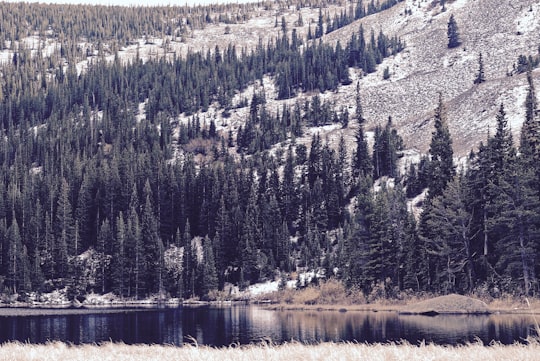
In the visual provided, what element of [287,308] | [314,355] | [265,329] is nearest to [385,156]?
[287,308]

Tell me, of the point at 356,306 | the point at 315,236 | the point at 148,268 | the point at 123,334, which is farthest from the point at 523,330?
the point at 148,268

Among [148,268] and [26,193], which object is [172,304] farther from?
[26,193]

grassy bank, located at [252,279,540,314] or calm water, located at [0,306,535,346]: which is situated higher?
calm water, located at [0,306,535,346]

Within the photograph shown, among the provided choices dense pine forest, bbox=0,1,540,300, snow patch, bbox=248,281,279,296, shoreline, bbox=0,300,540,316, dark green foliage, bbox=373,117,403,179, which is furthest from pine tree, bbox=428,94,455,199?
dark green foliage, bbox=373,117,403,179

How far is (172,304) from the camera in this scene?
119938mm

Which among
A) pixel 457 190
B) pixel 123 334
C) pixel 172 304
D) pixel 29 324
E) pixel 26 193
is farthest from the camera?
pixel 26 193

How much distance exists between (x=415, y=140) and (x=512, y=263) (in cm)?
10199

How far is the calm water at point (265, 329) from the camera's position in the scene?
50.3 m

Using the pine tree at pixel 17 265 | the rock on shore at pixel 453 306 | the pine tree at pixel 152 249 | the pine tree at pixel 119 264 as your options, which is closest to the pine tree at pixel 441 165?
the rock on shore at pixel 453 306

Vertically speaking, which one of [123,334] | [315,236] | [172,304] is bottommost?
[172,304]

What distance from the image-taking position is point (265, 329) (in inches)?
2421

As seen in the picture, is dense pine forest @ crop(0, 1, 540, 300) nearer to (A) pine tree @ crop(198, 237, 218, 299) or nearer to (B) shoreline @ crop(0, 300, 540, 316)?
(A) pine tree @ crop(198, 237, 218, 299)

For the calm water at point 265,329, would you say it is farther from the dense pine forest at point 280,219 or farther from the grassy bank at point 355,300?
the dense pine forest at point 280,219

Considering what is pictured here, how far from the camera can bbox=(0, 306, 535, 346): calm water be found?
50281mm
